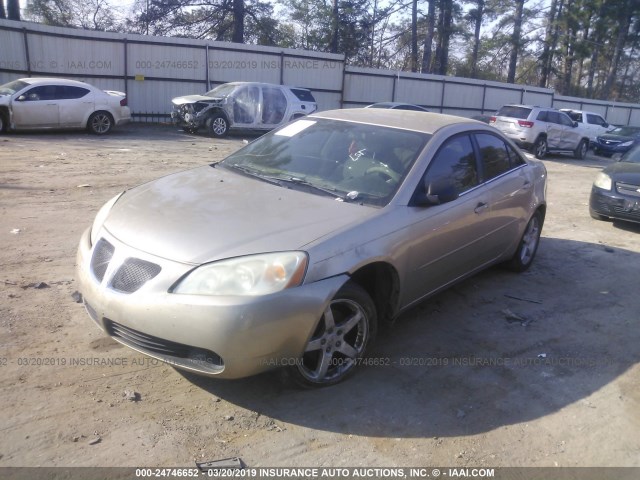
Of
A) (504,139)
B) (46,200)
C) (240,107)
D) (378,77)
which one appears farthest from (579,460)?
(378,77)

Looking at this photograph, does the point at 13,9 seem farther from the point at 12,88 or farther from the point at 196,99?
the point at 12,88

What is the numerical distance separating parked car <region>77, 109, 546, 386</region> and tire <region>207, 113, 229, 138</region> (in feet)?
43.0

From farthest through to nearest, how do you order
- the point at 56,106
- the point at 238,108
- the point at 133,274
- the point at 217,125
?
1. the point at 238,108
2. the point at 217,125
3. the point at 56,106
4. the point at 133,274

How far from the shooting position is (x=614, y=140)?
76.9 feet

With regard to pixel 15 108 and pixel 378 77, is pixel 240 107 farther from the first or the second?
pixel 378 77

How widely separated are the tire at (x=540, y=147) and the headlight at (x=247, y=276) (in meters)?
17.4

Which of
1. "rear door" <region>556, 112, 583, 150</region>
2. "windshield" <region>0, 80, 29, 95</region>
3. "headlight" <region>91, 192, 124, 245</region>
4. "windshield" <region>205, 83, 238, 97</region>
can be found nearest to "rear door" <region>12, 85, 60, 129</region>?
"windshield" <region>0, 80, 29, 95</region>

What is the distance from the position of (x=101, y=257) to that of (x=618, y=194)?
7.82m

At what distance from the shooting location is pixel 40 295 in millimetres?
4602

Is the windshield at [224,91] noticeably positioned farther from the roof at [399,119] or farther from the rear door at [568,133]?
the roof at [399,119]

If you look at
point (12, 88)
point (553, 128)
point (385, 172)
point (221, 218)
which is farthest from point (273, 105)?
point (221, 218)

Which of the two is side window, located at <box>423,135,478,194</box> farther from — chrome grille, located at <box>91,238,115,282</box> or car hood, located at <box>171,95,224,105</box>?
car hood, located at <box>171,95,224,105</box>

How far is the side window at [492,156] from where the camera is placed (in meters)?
5.11

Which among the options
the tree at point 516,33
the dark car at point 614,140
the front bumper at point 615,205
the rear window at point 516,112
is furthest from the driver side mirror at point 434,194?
the tree at point 516,33
